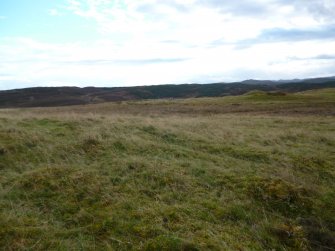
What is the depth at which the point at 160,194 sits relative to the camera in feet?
27.0

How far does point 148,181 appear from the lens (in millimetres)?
8992

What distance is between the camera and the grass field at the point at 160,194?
6.42 metres

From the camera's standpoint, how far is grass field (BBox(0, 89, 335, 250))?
21.1 feet

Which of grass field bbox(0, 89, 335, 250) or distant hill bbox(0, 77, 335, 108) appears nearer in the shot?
grass field bbox(0, 89, 335, 250)

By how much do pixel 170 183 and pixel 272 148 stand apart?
600cm

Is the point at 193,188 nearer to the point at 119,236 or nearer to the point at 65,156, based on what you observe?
the point at 119,236

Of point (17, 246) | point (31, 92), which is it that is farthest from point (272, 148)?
point (31, 92)

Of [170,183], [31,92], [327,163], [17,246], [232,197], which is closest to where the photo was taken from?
[17,246]

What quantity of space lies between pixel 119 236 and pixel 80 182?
2801 mm

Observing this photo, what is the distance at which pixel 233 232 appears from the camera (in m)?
6.61

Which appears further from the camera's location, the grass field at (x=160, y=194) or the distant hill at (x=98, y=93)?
the distant hill at (x=98, y=93)

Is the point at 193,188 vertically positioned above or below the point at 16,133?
below

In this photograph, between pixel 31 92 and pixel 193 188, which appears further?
pixel 31 92

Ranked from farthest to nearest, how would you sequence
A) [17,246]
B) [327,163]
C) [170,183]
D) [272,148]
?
[272,148], [327,163], [170,183], [17,246]
